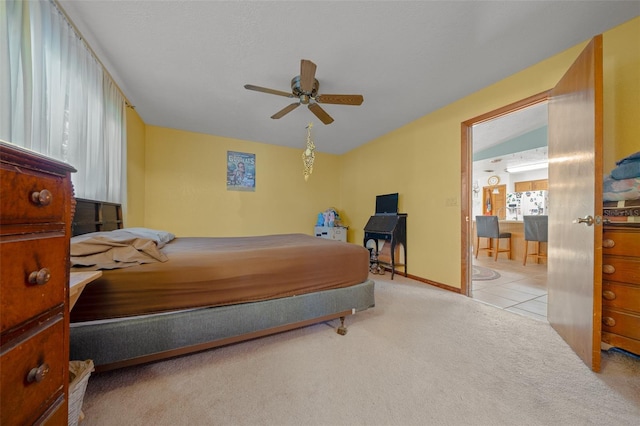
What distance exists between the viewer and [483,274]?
3.77 meters

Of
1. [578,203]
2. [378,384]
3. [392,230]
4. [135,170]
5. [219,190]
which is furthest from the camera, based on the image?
[219,190]

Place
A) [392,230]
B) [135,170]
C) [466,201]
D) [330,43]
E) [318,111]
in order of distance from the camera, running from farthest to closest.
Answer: [392,230] → [135,170] → [466,201] → [318,111] → [330,43]

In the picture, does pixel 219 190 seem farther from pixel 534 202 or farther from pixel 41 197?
pixel 534 202

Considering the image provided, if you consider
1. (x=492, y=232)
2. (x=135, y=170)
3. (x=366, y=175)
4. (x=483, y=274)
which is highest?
(x=366, y=175)

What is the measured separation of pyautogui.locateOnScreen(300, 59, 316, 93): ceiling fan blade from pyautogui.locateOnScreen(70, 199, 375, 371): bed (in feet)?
4.97

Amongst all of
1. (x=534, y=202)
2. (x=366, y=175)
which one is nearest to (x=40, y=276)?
(x=366, y=175)

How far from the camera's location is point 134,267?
129 centimetres

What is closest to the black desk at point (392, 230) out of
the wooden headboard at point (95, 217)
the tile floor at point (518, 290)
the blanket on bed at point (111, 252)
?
the tile floor at point (518, 290)

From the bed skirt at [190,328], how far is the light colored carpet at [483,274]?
2912 millimetres

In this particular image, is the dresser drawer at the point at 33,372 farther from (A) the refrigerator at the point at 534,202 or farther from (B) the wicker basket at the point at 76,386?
(A) the refrigerator at the point at 534,202

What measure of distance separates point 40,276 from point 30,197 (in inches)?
9.0

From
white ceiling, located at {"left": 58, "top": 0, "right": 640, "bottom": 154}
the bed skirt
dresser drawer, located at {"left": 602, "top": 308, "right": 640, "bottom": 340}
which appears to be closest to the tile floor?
dresser drawer, located at {"left": 602, "top": 308, "right": 640, "bottom": 340}

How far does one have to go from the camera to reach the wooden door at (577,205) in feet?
4.56

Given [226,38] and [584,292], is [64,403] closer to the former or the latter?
[226,38]
